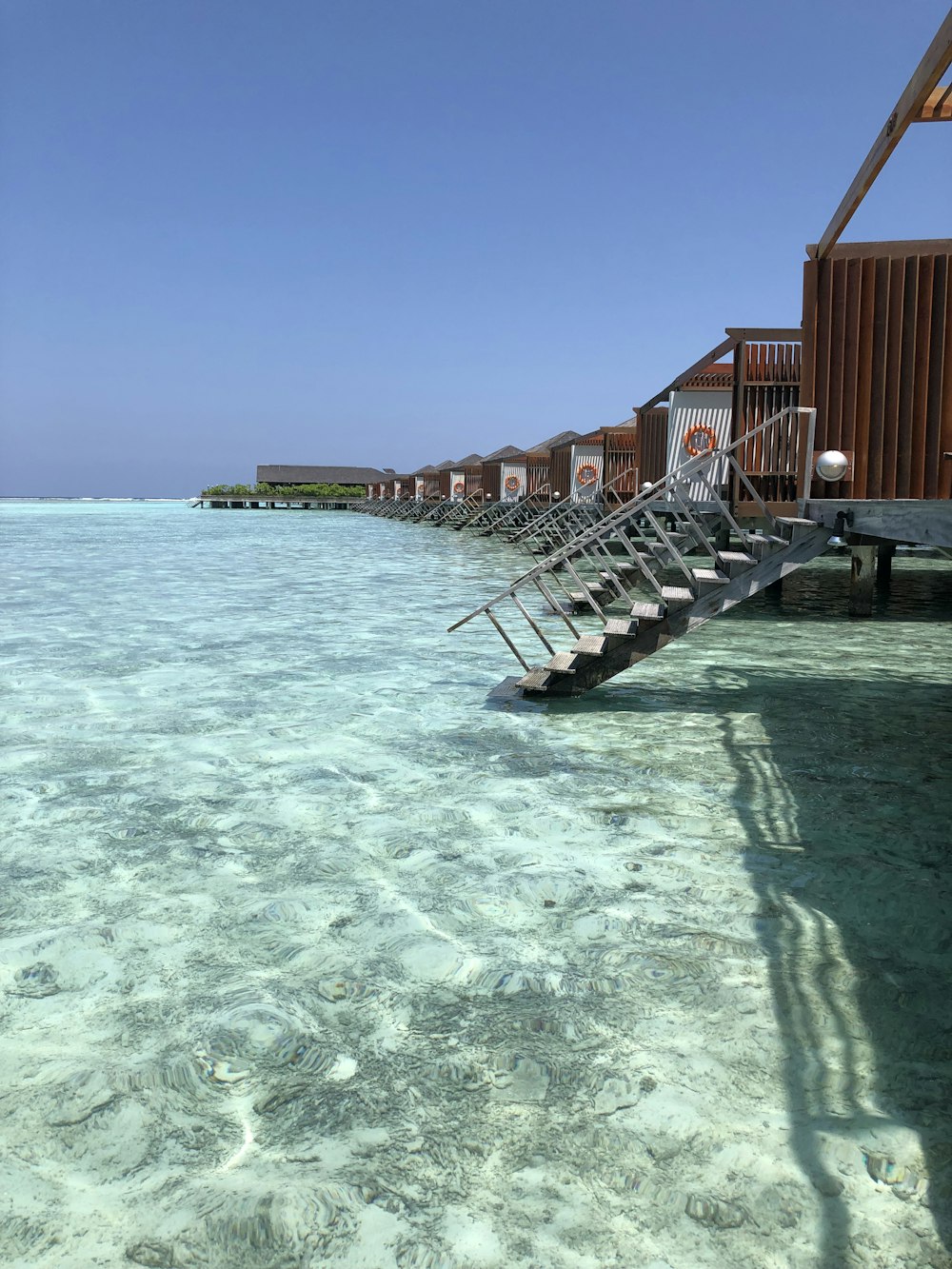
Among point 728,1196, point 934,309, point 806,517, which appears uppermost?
point 934,309

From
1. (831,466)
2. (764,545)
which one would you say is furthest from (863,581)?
(764,545)

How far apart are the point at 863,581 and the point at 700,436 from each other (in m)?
5.30

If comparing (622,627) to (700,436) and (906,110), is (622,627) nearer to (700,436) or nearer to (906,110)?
(906,110)

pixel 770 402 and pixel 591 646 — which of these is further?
pixel 770 402

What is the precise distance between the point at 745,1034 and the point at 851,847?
187 centimetres

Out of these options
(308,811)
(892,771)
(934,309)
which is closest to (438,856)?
(308,811)

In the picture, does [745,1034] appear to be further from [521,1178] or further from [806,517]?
[806,517]

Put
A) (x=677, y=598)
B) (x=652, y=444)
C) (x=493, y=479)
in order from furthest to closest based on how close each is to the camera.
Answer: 1. (x=493, y=479)
2. (x=652, y=444)
3. (x=677, y=598)

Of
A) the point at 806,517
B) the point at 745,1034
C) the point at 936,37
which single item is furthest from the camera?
the point at 806,517

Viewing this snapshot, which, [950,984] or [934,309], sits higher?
[934,309]

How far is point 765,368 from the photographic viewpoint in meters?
13.6

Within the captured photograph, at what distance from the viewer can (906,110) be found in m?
4.82

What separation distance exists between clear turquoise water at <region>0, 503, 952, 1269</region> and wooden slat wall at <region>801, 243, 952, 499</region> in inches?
88.0

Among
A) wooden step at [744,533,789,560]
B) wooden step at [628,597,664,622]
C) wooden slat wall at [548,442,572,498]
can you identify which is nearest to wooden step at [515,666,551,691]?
wooden step at [628,597,664,622]
